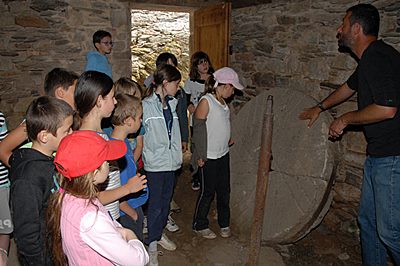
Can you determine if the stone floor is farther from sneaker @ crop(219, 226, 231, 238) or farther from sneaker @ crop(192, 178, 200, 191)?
sneaker @ crop(192, 178, 200, 191)

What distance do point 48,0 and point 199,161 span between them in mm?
3242

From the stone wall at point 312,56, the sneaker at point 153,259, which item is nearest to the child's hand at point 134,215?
the sneaker at point 153,259

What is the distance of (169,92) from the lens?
2746 mm

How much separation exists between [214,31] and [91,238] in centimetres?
424

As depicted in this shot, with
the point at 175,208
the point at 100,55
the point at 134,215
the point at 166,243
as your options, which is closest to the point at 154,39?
the point at 100,55

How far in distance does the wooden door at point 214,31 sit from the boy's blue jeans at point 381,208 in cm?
295

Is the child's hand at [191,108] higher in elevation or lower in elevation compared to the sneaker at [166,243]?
higher

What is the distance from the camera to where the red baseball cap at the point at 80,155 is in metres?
1.31

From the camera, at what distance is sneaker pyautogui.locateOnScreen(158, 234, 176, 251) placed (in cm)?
311

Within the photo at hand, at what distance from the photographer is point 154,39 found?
10.3m

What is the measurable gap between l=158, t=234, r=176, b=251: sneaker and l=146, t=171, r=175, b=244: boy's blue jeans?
0.23 m

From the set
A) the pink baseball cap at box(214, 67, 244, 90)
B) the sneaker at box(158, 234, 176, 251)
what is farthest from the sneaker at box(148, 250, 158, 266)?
the pink baseball cap at box(214, 67, 244, 90)

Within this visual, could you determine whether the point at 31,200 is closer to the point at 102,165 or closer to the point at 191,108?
the point at 102,165

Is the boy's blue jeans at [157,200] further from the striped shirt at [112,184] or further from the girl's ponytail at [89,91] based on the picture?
the girl's ponytail at [89,91]
